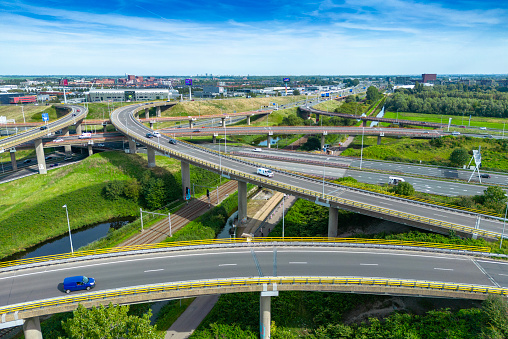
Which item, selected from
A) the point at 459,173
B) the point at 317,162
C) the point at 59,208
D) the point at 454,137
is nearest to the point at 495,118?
the point at 454,137

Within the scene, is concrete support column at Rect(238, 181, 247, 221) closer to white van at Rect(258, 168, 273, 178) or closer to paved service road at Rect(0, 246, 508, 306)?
white van at Rect(258, 168, 273, 178)

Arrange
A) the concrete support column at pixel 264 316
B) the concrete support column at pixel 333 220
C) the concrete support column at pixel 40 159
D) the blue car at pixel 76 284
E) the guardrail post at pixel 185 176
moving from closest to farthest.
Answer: the blue car at pixel 76 284, the concrete support column at pixel 264 316, the concrete support column at pixel 333 220, the guardrail post at pixel 185 176, the concrete support column at pixel 40 159

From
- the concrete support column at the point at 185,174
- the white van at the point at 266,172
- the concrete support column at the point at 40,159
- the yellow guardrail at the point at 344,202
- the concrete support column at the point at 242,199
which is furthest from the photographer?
the concrete support column at the point at 40,159

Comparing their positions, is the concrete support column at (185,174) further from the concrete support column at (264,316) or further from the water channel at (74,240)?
the concrete support column at (264,316)

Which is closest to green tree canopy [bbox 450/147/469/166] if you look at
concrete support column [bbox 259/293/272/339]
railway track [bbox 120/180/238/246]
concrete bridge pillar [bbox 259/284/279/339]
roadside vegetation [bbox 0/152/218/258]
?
railway track [bbox 120/180/238/246]

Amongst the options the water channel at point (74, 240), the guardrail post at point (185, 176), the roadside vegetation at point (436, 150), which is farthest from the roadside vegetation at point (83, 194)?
the roadside vegetation at point (436, 150)

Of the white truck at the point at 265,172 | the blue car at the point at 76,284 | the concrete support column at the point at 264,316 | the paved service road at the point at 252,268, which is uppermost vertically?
the white truck at the point at 265,172

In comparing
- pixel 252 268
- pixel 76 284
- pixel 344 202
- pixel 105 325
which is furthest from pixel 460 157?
pixel 76 284
